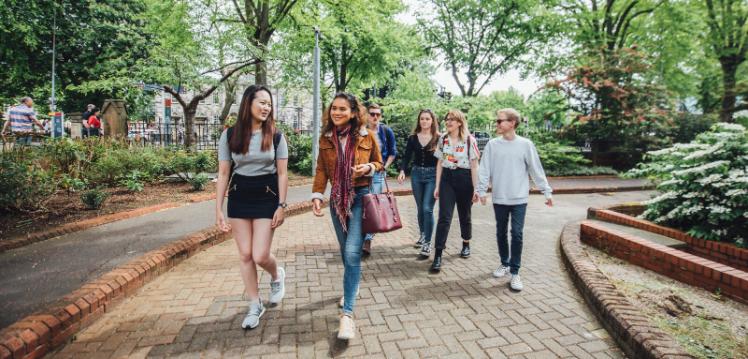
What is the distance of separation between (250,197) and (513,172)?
107 inches

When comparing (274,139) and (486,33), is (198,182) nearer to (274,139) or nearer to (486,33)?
(274,139)

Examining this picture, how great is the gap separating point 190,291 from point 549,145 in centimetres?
1451

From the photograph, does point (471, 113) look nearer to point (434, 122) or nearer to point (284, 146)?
point (434, 122)

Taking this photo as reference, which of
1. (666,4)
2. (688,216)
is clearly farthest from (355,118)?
(666,4)

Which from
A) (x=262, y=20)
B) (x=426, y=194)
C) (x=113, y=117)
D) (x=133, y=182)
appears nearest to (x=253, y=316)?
(x=426, y=194)

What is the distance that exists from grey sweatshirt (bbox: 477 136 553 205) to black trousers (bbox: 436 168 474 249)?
0.34 metres

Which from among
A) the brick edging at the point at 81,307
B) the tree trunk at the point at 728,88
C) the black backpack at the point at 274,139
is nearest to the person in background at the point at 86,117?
the brick edging at the point at 81,307

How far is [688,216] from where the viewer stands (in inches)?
210

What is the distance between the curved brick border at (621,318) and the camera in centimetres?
264

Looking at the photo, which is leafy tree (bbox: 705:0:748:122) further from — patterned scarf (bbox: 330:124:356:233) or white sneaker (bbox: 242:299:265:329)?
white sneaker (bbox: 242:299:265:329)

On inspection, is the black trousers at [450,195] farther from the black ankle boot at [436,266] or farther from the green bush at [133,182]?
the green bush at [133,182]

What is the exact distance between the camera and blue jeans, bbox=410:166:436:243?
5.16 m

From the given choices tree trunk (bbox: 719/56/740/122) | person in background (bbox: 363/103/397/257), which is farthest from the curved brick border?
tree trunk (bbox: 719/56/740/122)

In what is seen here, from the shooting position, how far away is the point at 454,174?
473 centimetres
